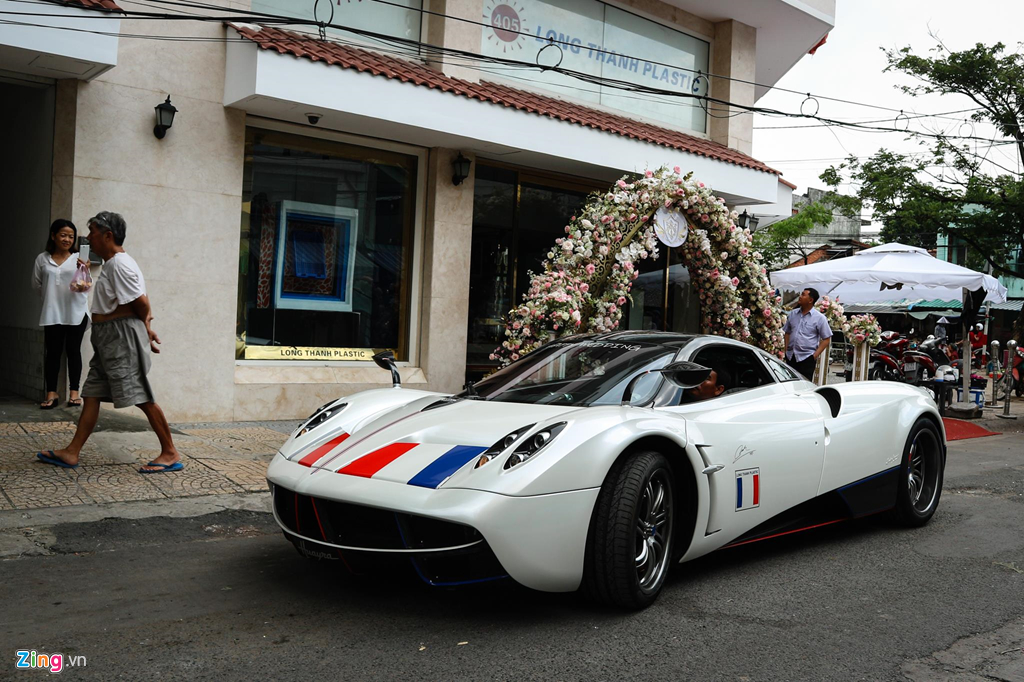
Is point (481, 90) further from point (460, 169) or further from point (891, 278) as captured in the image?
point (891, 278)

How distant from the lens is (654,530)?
4.07m

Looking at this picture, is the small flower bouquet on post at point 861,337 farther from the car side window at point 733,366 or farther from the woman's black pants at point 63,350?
the woman's black pants at point 63,350

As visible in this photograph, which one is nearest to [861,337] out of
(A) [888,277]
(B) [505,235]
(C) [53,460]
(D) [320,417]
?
(A) [888,277]

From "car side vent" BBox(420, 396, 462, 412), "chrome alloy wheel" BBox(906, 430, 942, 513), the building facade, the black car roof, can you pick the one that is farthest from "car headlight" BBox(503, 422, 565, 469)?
the building facade

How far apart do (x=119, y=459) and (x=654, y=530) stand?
453cm

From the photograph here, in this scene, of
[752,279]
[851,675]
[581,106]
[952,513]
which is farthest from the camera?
[581,106]

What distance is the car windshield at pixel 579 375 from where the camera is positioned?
178 inches

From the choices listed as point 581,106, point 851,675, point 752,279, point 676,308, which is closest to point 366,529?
point 851,675

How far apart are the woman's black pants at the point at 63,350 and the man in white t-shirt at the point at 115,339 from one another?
227 cm

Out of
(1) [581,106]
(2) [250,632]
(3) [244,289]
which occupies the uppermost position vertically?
(1) [581,106]

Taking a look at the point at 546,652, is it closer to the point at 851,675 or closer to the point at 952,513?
the point at 851,675

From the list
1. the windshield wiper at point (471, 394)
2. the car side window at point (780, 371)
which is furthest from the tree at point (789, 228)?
the windshield wiper at point (471, 394)

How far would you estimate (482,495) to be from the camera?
358cm

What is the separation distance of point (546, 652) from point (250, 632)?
45.9 inches
